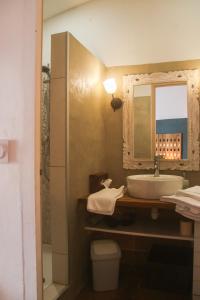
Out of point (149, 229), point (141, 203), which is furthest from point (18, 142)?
point (149, 229)

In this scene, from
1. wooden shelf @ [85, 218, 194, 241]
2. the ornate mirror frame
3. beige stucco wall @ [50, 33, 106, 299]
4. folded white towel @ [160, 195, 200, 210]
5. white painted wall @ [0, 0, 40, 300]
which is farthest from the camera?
the ornate mirror frame

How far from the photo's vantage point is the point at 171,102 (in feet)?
7.88

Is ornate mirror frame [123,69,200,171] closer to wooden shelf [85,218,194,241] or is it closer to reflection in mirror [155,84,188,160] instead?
reflection in mirror [155,84,188,160]

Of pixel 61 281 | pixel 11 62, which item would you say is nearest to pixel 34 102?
pixel 11 62

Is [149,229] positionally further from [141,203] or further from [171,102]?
[171,102]

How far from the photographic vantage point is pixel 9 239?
1.32 meters

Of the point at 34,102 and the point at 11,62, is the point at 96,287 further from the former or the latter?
the point at 11,62

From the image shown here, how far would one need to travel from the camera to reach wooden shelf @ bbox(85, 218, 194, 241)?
1.96 meters

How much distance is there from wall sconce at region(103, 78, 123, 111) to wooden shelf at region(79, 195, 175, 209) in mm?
951

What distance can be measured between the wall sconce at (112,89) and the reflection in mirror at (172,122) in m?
0.36

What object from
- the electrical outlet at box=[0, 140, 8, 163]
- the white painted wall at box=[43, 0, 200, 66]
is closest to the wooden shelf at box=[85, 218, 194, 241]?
the electrical outlet at box=[0, 140, 8, 163]

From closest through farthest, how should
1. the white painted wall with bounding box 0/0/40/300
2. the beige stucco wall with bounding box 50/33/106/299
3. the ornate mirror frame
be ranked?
1. the white painted wall with bounding box 0/0/40/300
2. the beige stucco wall with bounding box 50/33/106/299
3. the ornate mirror frame

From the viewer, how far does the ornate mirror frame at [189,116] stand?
2.34 m

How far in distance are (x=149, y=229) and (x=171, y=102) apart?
111cm
